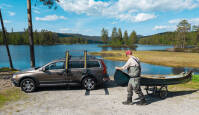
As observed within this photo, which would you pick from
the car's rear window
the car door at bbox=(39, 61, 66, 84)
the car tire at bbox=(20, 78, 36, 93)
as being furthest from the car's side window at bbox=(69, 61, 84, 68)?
the car tire at bbox=(20, 78, 36, 93)

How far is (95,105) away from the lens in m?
6.38

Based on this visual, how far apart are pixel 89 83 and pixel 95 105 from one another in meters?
2.54

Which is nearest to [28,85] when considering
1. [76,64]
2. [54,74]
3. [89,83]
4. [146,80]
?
[54,74]

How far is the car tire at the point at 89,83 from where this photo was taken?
877 cm

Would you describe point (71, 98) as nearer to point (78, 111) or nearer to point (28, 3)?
point (78, 111)

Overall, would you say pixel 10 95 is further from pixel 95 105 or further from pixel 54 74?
pixel 95 105

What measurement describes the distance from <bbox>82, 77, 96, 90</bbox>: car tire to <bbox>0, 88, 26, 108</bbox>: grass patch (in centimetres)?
341

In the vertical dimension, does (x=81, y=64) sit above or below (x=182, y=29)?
below

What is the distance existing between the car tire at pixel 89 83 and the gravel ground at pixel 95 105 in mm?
556

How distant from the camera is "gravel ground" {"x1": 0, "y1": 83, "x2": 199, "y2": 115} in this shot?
5660mm

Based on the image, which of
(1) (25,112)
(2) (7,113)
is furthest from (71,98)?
(2) (7,113)

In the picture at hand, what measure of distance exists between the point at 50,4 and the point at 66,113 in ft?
40.1

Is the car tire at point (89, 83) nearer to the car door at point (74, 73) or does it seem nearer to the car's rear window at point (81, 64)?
the car door at point (74, 73)

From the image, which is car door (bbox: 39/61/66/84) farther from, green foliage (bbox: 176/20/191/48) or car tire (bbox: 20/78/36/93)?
green foliage (bbox: 176/20/191/48)
